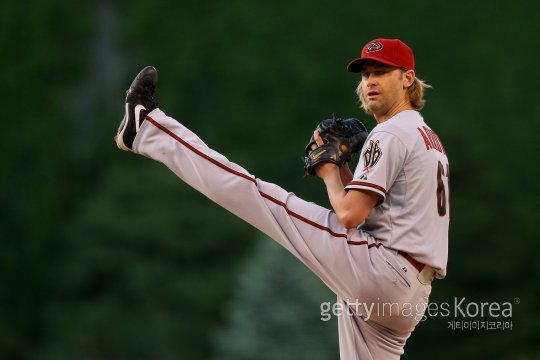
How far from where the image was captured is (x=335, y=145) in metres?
6.75

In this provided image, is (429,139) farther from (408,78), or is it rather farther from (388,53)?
(388,53)

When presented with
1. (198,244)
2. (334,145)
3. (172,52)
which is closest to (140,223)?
(198,244)

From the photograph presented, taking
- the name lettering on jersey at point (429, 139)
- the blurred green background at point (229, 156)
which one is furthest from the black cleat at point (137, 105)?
the blurred green background at point (229, 156)

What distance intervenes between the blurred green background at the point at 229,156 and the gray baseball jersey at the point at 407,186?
17.2 m

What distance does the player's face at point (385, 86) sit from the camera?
6.68 meters

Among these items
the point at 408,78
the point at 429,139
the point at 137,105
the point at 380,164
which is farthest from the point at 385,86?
the point at 137,105

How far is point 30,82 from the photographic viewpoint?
4666 cm

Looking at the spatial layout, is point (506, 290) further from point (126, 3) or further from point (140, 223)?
point (126, 3)

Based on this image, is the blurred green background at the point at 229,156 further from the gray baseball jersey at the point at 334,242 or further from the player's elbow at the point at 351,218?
the player's elbow at the point at 351,218

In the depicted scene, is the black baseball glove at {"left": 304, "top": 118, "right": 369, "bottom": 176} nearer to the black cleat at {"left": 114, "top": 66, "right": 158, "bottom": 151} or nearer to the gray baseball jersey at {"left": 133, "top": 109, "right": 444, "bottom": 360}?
the gray baseball jersey at {"left": 133, "top": 109, "right": 444, "bottom": 360}

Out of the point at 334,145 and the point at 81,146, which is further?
the point at 81,146

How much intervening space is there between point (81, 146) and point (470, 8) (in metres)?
15.8

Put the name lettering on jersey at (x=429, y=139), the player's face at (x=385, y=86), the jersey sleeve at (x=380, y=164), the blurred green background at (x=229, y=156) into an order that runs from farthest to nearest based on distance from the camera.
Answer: the blurred green background at (x=229, y=156), the player's face at (x=385, y=86), the name lettering on jersey at (x=429, y=139), the jersey sleeve at (x=380, y=164)

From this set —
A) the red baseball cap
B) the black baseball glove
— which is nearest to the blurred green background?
the black baseball glove
